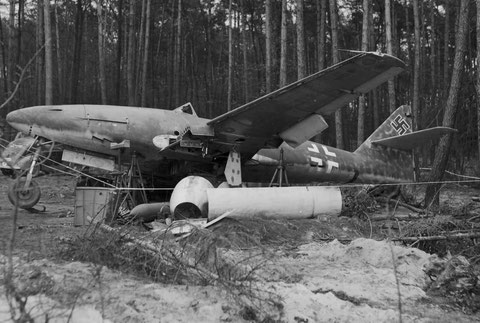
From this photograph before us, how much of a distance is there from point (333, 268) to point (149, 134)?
200 inches

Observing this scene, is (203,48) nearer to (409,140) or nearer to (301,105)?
(409,140)

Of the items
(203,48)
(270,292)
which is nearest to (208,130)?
(270,292)

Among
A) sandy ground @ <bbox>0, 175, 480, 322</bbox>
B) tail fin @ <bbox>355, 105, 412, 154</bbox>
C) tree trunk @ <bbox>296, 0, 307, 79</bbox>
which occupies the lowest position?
sandy ground @ <bbox>0, 175, 480, 322</bbox>

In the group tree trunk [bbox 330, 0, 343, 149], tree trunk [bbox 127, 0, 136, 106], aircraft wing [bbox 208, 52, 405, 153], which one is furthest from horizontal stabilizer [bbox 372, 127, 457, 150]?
tree trunk [bbox 127, 0, 136, 106]

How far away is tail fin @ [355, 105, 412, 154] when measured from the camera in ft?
39.0

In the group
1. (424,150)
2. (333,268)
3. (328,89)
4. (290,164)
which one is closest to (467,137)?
(424,150)

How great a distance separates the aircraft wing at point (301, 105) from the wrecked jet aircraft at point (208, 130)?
2 centimetres

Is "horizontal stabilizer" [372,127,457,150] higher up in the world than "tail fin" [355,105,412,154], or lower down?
lower down

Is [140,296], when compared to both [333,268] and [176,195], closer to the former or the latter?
[333,268]

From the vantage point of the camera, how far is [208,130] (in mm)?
8844

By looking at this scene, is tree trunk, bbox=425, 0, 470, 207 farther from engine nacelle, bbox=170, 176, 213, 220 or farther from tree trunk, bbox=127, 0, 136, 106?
tree trunk, bbox=127, 0, 136, 106

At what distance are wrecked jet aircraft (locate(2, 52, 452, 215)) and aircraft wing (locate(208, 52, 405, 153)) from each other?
2 cm

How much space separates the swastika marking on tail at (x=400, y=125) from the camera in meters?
12.0

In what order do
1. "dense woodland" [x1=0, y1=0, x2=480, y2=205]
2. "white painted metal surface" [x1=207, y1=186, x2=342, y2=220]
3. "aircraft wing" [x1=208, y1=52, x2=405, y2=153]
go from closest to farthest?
"white painted metal surface" [x1=207, y1=186, x2=342, y2=220] < "aircraft wing" [x1=208, y1=52, x2=405, y2=153] < "dense woodland" [x1=0, y1=0, x2=480, y2=205]
